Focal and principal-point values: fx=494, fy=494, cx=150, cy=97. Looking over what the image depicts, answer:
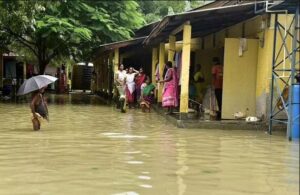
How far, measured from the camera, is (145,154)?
24.9ft

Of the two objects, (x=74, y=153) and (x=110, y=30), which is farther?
(x=110, y=30)

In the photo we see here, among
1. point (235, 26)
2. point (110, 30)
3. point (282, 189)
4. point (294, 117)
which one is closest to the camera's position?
point (282, 189)

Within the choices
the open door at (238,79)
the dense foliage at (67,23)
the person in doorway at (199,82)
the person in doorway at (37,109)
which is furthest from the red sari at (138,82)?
the person in doorway at (37,109)

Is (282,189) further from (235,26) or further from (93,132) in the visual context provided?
(235,26)

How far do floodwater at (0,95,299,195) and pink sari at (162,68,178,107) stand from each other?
2223 mm

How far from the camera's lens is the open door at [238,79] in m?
12.7

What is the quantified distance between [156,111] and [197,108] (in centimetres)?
155

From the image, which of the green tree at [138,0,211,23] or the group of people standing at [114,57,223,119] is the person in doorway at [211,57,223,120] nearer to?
the group of people standing at [114,57,223,119]

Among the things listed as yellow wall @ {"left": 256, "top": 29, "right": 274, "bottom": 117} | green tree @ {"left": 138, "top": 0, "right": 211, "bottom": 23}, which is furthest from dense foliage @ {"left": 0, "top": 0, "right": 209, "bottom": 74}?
green tree @ {"left": 138, "top": 0, "right": 211, "bottom": 23}

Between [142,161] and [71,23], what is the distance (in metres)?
12.5

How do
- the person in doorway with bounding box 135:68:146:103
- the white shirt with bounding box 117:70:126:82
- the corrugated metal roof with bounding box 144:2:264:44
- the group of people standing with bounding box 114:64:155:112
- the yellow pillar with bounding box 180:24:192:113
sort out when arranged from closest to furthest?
the corrugated metal roof with bounding box 144:2:264:44 < the yellow pillar with bounding box 180:24:192:113 < the group of people standing with bounding box 114:64:155:112 < the white shirt with bounding box 117:70:126:82 < the person in doorway with bounding box 135:68:146:103

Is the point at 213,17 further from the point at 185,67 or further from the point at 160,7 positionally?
the point at 160,7

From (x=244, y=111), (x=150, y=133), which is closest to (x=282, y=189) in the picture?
(x=150, y=133)

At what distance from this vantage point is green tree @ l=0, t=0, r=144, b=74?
48.8 ft
